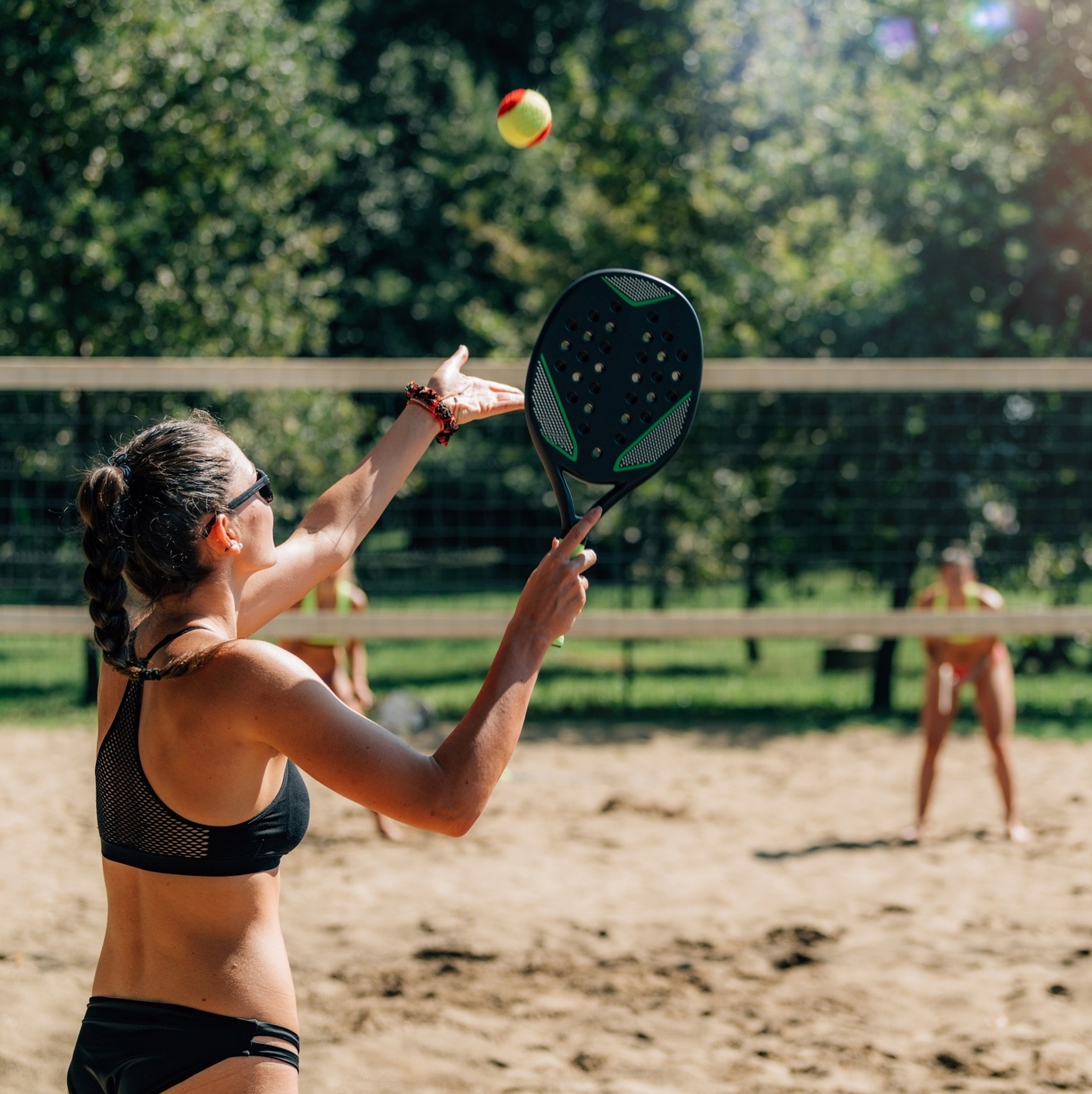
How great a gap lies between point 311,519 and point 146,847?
2.56 feet

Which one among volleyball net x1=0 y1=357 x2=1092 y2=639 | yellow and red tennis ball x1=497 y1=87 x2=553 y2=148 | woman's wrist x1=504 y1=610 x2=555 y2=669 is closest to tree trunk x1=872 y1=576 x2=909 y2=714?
volleyball net x1=0 y1=357 x2=1092 y2=639

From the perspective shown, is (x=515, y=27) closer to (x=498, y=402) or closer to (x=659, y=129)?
(x=659, y=129)

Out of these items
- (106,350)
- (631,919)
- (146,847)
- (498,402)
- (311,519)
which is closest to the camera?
(146,847)

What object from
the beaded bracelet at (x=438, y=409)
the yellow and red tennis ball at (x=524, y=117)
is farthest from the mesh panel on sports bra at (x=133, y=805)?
the yellow and red tennis ball at (x=524, y=117)

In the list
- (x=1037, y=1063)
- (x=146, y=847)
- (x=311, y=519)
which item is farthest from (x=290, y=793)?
(x=1037, y=1063)

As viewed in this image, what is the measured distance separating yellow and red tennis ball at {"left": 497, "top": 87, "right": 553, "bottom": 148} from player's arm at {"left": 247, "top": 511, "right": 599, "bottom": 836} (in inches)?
78.7

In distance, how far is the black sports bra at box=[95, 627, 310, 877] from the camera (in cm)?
185

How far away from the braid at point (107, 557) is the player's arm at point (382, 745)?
0.76 feet

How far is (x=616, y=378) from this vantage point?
2.29 meters

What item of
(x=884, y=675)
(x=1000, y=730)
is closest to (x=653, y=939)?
(x=1000, y=730)

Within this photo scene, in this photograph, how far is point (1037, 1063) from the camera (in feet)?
12.4

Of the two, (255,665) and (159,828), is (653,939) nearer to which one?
(159,828)

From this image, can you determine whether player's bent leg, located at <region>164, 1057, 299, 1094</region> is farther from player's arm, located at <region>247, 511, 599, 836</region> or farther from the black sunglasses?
the black sunglasses

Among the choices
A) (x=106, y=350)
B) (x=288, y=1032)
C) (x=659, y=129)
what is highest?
(x=659, y=129)
